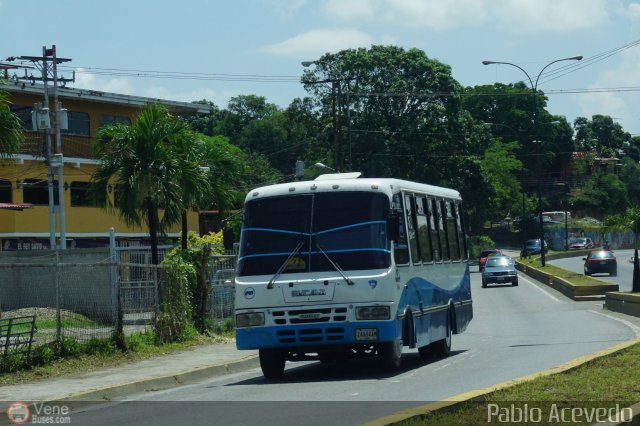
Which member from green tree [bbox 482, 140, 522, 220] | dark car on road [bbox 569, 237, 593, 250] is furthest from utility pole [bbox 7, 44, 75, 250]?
dark car on road [bbox 569, 237, 593, 250]

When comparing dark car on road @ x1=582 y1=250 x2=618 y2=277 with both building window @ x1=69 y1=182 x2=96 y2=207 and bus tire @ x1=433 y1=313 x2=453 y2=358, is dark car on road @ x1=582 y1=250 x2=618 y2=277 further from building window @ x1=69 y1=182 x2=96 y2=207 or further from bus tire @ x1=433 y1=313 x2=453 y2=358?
bus tire @ x1=433 y1=313 x2=453 y2=358

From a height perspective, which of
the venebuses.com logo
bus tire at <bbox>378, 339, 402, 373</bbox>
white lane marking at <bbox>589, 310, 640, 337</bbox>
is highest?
bus tire at <bbox>378, 339, 402, 373</bbox>

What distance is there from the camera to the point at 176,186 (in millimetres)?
29391

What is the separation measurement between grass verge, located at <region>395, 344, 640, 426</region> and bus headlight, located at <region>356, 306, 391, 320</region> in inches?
127

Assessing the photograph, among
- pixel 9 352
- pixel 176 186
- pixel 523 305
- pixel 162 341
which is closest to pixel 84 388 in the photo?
pixel 9 352

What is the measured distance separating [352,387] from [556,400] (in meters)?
4.47

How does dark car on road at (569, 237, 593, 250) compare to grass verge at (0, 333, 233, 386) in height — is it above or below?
below

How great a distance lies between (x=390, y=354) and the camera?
16.3 metres

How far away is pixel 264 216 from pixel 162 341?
6890 mm

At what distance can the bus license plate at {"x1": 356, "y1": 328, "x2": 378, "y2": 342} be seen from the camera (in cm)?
1580

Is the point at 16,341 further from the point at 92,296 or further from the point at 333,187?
the point at 333,187

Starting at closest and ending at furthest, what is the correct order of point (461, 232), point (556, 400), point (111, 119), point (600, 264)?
point (556, 400) < point (461, 232) < point (111, 119) < point (600, 264)

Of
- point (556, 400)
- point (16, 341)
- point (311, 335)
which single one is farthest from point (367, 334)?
point (16, 341)

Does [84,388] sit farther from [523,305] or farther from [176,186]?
[523,305]
